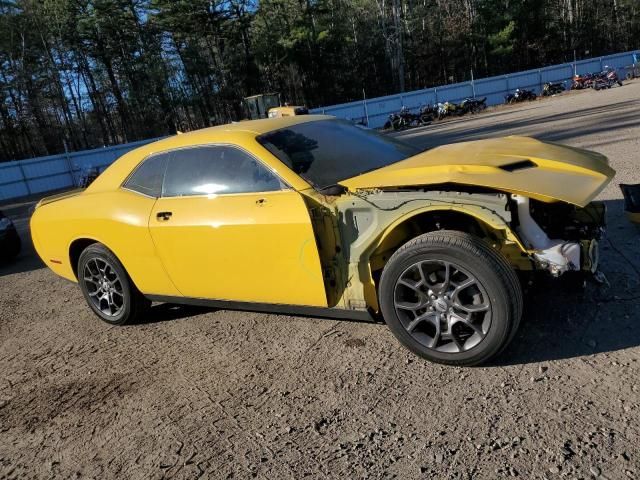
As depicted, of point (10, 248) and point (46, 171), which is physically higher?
point (46, 171)

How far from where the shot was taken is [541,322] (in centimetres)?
340

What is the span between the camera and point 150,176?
4258 mm

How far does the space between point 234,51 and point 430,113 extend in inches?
1009

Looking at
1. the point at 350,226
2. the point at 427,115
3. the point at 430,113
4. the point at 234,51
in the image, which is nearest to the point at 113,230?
the point at 350,226

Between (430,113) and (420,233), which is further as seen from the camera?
(430,113)

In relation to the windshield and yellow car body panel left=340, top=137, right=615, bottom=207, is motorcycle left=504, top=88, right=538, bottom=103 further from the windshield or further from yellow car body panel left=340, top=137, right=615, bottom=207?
yellow car body panel left=340, top=137, right=615, bottom=207

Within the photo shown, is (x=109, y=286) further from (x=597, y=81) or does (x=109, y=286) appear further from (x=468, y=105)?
(x=597, y=81)

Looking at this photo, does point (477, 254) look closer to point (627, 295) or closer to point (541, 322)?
point (541, 322)

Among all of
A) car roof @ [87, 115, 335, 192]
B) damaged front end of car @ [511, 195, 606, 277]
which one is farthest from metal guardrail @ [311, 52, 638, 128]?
damaged front end of car @ [511, 195, 606, 277]

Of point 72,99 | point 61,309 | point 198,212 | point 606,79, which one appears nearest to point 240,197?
point 198,212

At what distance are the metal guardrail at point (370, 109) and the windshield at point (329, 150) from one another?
21039 mm

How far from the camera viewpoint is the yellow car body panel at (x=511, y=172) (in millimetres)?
2826

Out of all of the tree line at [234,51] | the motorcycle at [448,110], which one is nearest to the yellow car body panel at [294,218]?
the motorcycle at [448,110]

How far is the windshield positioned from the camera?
141 inches
